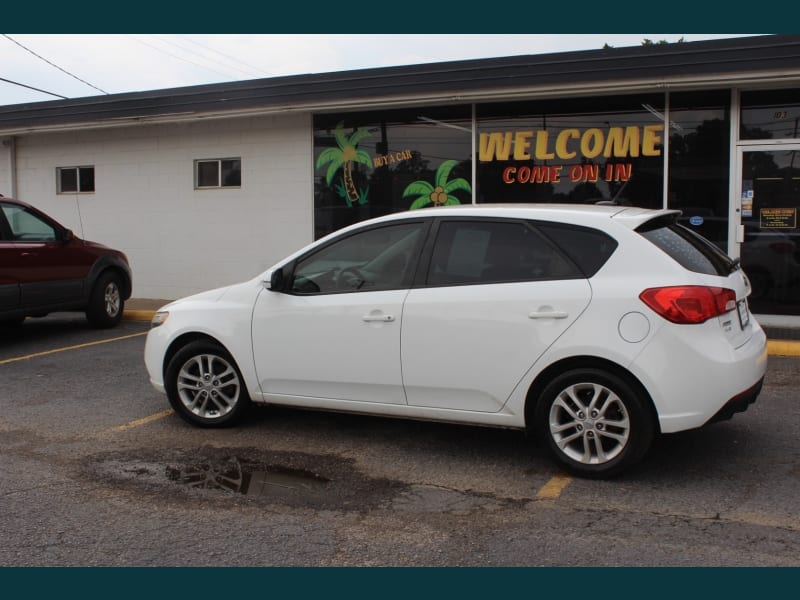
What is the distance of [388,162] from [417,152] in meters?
0.48

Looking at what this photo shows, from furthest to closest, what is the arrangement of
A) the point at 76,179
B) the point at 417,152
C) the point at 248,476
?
the point at 76,179 → the point at 417,152 → the point at 248,476

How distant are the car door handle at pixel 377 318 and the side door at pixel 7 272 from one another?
578cm

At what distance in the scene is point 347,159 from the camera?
1233 cm

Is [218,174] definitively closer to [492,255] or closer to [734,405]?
[492,255]

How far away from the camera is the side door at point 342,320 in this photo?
5207 millimetres

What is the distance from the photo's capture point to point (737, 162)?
10078 mm

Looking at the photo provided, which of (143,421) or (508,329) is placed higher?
(508,329)

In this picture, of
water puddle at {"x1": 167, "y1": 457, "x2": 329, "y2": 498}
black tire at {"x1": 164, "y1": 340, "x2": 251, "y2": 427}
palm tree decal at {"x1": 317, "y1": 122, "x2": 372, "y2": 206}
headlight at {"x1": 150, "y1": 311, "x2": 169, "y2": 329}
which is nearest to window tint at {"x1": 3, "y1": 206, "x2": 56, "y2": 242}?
palm tree decal at {"x1": 317, "y1": 122, "x2": 372, "y2": 206}

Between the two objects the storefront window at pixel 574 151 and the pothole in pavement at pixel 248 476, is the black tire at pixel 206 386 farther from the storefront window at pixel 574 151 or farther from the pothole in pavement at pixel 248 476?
the storefront window at pixel 574 151

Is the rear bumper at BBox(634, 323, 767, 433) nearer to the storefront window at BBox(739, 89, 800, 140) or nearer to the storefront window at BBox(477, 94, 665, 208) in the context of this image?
the storefront window at BBox(477, 94, 665, 208)

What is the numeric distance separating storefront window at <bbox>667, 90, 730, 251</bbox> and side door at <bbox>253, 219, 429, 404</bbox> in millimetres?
6258

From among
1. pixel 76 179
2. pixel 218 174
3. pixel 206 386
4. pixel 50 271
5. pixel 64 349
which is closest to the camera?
pixel 206 386

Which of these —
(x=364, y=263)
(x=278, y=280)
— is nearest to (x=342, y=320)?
(x=364, y=263)

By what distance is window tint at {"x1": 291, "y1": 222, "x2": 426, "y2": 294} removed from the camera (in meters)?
5.29
